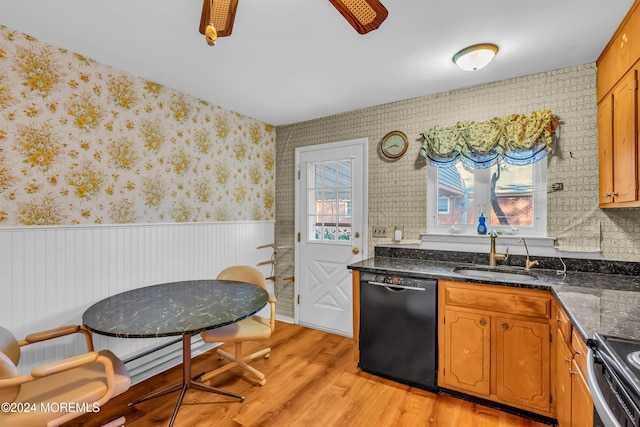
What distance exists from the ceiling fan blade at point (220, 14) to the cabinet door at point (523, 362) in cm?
234

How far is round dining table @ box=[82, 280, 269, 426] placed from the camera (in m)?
1.59

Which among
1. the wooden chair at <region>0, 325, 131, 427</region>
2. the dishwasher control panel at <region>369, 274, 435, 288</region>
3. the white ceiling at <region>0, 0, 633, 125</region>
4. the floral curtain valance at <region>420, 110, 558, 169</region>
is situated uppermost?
the white ceiling at <region>0, 0, 633, 125</region>

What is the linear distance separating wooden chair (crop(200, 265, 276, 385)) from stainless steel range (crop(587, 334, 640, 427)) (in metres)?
1.84

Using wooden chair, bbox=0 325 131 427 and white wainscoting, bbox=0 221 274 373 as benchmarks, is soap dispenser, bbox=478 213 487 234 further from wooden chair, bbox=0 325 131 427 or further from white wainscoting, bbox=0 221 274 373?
wooden chair, bbox=0 325 131 427

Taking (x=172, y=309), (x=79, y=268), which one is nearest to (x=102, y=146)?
(x=79, y=268)

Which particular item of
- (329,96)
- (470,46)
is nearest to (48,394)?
(329,96)

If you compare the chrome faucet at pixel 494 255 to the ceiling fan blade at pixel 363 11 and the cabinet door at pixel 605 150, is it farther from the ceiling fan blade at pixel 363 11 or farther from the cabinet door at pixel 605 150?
the ceiling fan blade at pixel 363 11

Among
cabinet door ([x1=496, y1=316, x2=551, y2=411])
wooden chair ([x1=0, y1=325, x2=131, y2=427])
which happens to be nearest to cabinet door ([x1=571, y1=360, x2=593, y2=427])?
cabinet door ([x1=496, y1=316, x2=551, y2=411])

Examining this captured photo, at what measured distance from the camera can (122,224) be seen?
2402 mm

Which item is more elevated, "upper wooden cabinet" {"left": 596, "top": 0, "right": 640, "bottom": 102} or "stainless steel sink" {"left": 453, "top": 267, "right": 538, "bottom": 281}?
"upper wooden cabinet" {"left": 596, "top": 0, "right": 640, "bottom": 102}

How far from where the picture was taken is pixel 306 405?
2.12 m

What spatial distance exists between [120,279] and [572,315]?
113 inches

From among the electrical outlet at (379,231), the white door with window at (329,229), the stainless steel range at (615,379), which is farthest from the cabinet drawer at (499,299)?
the white door with window at (329,229)

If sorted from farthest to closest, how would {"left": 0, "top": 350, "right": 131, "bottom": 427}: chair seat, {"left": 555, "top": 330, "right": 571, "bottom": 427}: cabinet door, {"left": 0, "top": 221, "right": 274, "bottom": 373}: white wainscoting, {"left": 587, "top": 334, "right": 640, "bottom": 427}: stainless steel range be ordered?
{"left": 0, "top": 221, "right": 274, "bottom": 373}: white wainscoting
{"left": 555, "top": 330, "right": 571, "bottom": 427}: cabinet door
{"left": 0, "top": 350, "right": 131, "bottom": 427}: chair seat
{"left": 587, "top": 334, "right": 640, "bottom": 427}: stainless steel range
